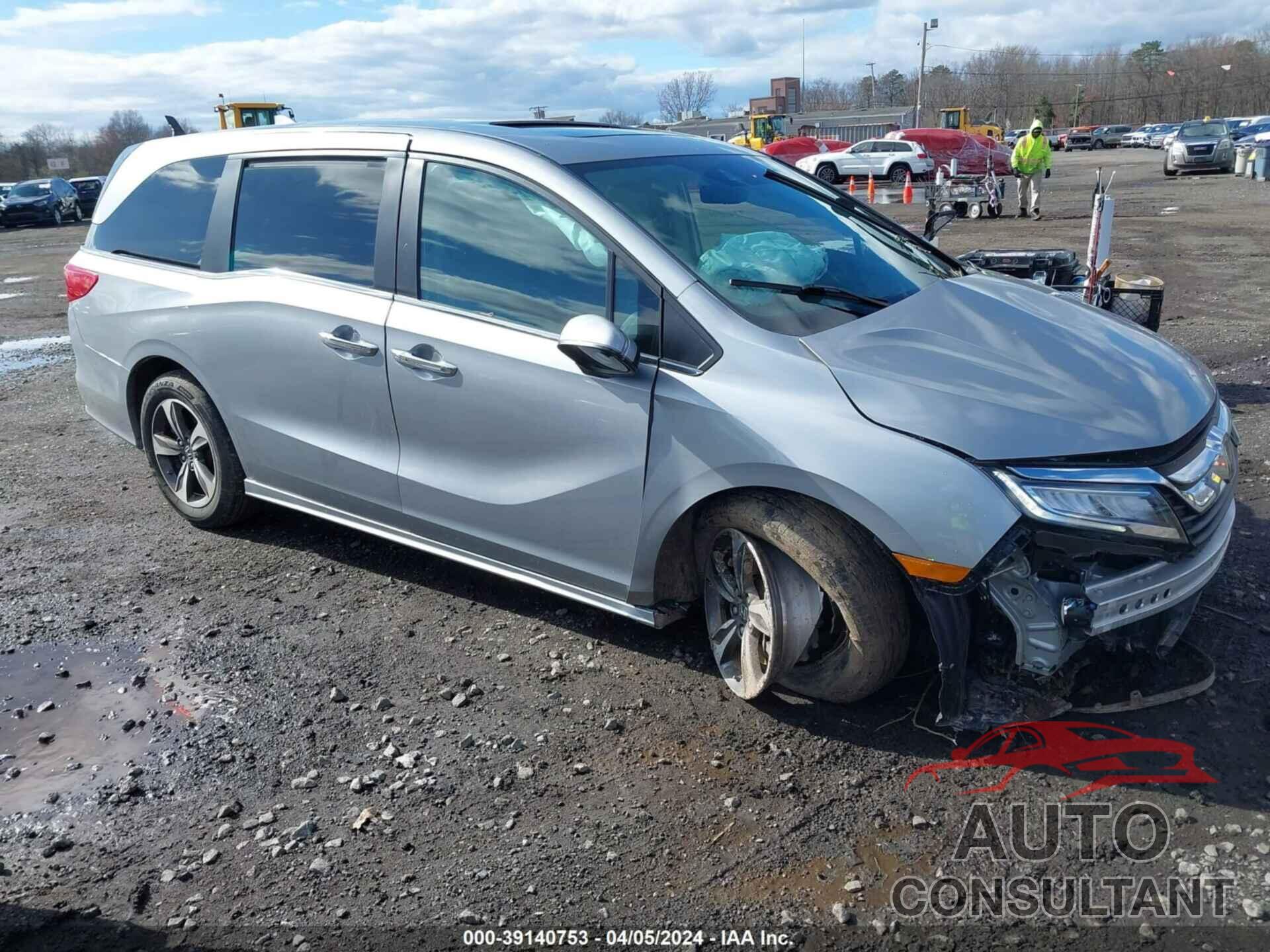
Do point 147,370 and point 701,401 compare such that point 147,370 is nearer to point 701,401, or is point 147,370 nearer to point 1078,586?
point 701,401

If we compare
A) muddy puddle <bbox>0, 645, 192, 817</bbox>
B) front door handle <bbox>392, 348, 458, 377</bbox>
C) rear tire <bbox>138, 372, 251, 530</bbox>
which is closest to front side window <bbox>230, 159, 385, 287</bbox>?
front door handle <bbox>392, 348, 458, 377</bbox>

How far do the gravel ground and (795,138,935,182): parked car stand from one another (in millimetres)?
29400

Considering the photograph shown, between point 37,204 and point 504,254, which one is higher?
point 504,254

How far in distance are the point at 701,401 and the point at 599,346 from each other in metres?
0.37

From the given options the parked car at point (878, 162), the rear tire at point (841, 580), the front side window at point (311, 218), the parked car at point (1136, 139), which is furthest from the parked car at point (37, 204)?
the parked car at point (1136, 139)

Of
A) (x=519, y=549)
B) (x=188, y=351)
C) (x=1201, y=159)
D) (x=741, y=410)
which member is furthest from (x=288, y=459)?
(x=1201, y=159)

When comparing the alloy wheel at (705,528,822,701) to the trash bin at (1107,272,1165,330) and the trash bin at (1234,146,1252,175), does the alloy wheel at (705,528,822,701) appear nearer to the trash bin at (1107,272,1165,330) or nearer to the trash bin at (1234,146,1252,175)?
the trash bin at (1107,272,1165,330)

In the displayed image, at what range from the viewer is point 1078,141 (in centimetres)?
6750

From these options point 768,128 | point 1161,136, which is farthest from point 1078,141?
point 768,128

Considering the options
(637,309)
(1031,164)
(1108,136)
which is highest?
(1108,136)

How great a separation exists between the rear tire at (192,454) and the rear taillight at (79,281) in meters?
0.71

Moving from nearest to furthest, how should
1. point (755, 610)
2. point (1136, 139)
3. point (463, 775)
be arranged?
point (463, 775), point (755, 610), point (1136, 139)

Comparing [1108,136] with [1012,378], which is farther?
[1108,136]

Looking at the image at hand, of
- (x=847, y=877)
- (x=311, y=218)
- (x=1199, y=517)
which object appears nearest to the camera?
(x=847, y=877)
